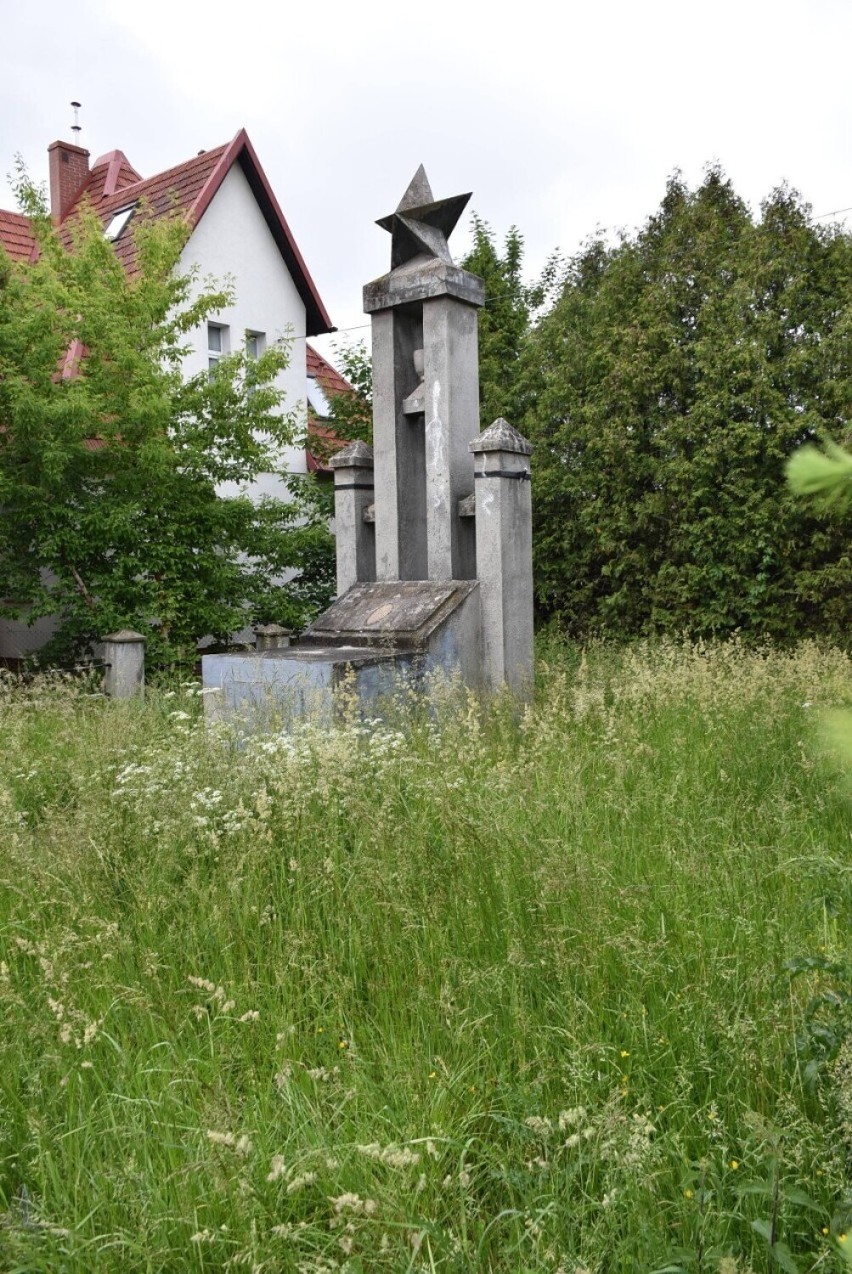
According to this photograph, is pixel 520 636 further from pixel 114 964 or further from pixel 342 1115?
pixel 342 1115

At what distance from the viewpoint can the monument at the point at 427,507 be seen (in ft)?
24.0

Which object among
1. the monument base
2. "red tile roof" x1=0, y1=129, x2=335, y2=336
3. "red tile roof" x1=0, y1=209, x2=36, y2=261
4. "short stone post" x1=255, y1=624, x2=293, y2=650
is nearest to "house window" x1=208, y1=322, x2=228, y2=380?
"red tile roof" x1=0, y1=129, x2=335, y2=336

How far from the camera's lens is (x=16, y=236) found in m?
17.5

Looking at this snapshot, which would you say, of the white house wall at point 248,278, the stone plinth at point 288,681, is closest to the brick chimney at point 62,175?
the white house wall at point 248,278

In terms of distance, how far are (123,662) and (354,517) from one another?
267 cm

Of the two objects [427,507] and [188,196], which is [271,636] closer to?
[427,507]

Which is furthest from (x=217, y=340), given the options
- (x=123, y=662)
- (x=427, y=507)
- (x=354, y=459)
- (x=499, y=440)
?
(x=499, y=440)

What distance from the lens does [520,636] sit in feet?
25.4

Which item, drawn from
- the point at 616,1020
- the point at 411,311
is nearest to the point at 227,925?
the point at 616,1020

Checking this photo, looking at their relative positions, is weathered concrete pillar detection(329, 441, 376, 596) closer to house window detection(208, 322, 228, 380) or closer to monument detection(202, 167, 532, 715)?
monument detection(202, 167, 532, 715)

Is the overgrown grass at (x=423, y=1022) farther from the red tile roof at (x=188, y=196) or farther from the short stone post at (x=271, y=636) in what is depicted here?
the red tile roof at (x=188, y=196)

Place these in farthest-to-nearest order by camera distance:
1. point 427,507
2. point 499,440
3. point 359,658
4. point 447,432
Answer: point 427,507
point 447,432
point 499,440
point 359,658

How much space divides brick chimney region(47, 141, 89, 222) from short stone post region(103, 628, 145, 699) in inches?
499

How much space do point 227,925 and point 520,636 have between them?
502 centimetres
